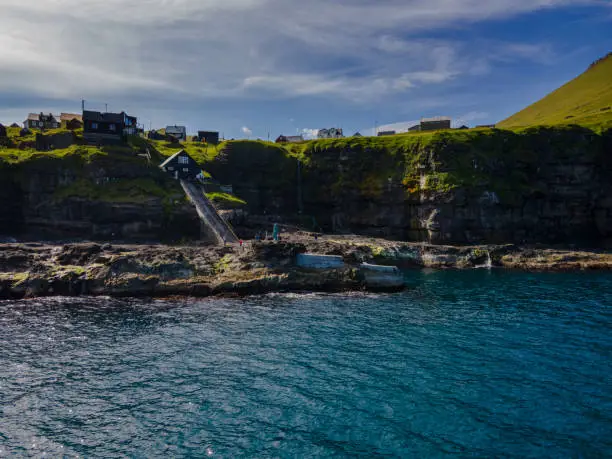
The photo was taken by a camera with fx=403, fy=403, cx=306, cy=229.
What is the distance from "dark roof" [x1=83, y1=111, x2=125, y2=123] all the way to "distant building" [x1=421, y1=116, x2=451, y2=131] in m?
104

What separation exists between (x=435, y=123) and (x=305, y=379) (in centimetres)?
13638

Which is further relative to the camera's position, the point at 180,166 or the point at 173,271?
the point at 180,166

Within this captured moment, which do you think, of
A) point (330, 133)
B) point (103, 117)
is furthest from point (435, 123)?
point (103, 117)

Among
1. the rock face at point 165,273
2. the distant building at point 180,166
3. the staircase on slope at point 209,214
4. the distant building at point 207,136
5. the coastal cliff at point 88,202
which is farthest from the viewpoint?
the distant building at point 207,136

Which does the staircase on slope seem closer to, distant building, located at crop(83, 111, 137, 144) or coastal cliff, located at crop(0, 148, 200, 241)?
coastal cliff, located at crop(0, 148, 200, 241)

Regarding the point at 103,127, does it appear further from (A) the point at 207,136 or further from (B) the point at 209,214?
(A) the point at 207,136

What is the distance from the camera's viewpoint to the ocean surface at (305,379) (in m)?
25.6

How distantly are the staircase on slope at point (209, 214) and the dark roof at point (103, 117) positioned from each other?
2968 cm

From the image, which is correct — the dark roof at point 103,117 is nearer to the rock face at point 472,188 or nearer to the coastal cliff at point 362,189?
the coastal cliff at point 362,189

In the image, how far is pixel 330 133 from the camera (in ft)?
534

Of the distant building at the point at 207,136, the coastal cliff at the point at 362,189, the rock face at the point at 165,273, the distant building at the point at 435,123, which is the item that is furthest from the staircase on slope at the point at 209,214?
the distant building at the point at 435,123

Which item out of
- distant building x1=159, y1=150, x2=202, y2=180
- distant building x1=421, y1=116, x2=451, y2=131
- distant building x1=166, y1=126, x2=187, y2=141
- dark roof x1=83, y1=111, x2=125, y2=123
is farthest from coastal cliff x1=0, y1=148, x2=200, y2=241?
distant building x1=421, y1=116, x2=451, y2=131

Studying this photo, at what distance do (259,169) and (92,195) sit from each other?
1880 inches

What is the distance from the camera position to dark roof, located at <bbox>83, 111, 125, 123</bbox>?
104312mm
